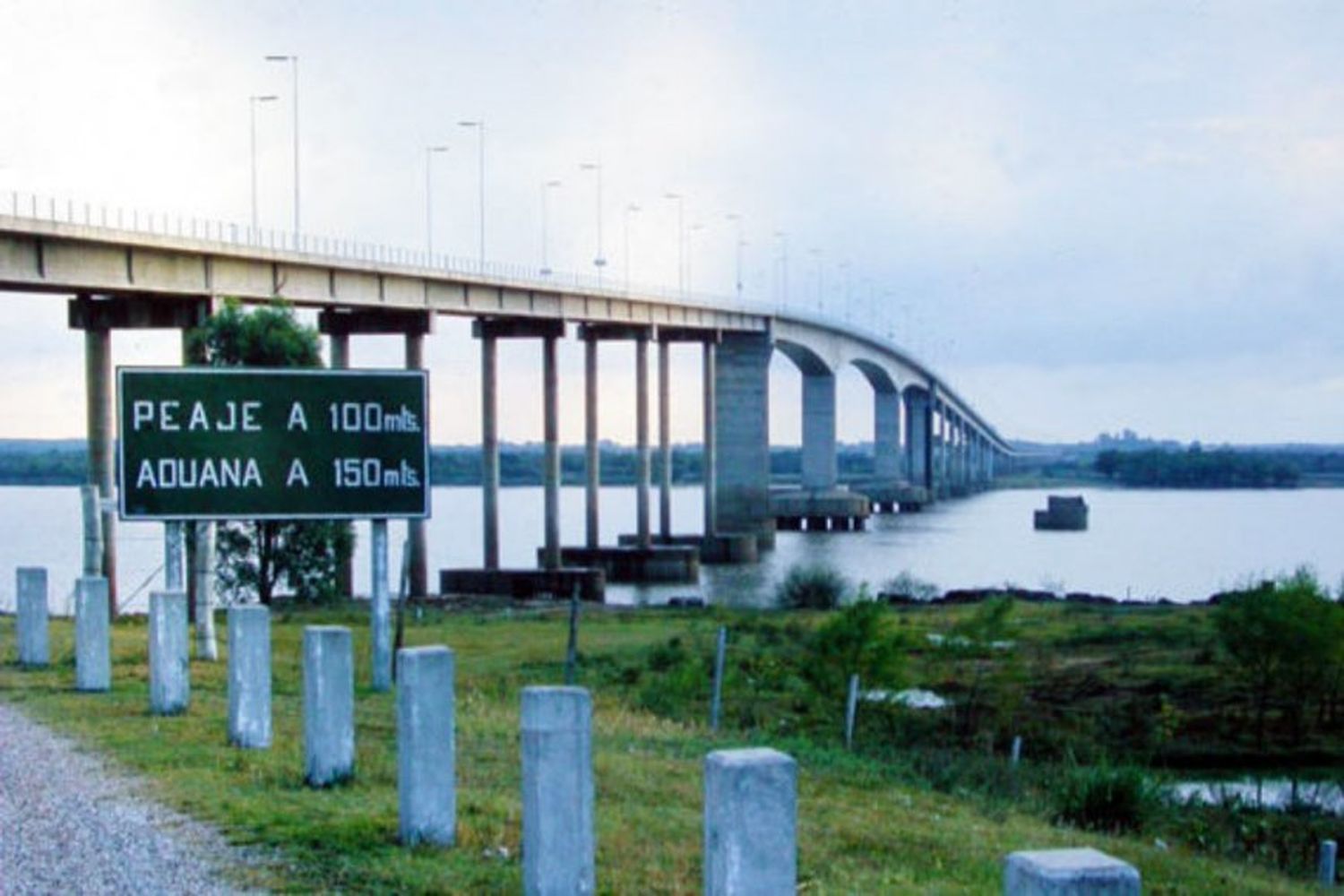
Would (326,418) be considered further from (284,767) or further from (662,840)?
(662,840)

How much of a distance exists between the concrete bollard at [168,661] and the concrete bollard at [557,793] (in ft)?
28.6

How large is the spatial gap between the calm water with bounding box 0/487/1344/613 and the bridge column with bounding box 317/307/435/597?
814 centimetres

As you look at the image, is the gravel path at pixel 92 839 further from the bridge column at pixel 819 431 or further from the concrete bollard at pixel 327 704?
the bridge column at pixel 819 431

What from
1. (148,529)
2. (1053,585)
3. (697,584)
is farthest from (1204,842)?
(148,529)

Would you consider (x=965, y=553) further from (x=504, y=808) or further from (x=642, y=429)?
(x=504, y=808)

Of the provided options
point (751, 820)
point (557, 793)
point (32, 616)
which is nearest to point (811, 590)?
point (32, 616)

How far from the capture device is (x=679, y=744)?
18.2 metres

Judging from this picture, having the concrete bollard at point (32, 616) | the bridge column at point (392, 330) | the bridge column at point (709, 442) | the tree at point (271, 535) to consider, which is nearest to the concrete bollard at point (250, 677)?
the concrete bollard at point (32, 616)

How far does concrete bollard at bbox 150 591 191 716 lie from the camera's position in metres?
17.3

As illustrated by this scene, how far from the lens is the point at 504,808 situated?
12.0m

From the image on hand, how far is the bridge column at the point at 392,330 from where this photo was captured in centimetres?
6944

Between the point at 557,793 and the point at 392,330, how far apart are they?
62.6 metres

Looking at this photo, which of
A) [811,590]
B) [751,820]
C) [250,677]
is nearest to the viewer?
[751,820]

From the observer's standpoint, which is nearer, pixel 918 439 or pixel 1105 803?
Result: pixel 1105 803
